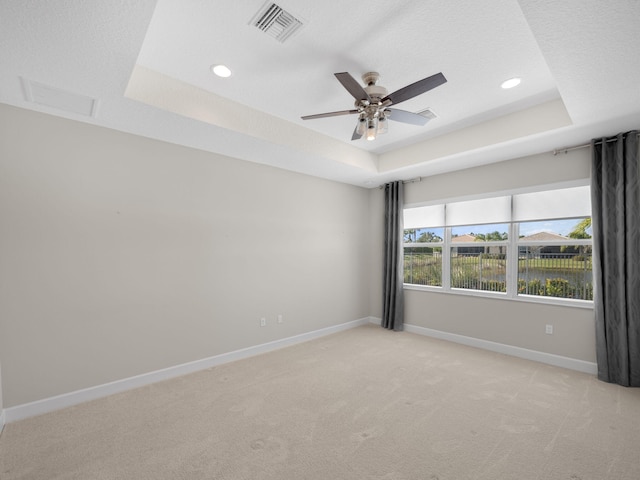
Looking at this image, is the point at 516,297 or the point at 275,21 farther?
the point at 516,297

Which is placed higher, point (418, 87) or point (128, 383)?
point (418, 87)

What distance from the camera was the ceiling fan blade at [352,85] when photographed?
2.08m

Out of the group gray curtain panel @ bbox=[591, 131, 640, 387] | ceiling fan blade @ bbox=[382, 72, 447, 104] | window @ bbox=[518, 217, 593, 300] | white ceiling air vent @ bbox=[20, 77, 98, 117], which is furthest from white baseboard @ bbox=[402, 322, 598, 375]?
white ceiling air vent @ bbox=[20, 77, 98, 117]

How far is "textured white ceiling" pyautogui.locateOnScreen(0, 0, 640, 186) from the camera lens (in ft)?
5.47

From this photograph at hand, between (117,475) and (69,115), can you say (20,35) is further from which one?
(117,475)

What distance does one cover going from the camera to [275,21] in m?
1.92

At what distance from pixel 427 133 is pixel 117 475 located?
14.3 feet

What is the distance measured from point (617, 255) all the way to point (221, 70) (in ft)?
14.0

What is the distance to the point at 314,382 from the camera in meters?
3.10

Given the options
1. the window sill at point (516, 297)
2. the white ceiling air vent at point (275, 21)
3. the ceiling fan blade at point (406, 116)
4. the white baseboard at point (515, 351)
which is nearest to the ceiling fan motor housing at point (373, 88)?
the ceiling fan blade at point (406, 116)

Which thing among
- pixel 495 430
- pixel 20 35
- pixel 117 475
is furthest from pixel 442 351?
pixel 20 35

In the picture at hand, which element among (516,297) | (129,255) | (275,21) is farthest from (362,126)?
(516,297)

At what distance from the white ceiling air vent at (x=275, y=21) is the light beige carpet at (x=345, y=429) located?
2875 mm

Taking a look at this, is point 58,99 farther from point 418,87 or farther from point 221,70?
point 418,87
